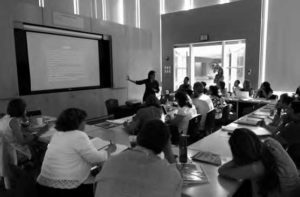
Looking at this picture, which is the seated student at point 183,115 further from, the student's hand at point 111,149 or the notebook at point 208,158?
the student's hand at point 111,149

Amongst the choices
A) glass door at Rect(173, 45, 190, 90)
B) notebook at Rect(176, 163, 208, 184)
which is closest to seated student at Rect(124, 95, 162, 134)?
notebook at Rect(176, 163, 208, 184)

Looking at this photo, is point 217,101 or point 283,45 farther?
point 283,45

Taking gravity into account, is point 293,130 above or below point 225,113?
above

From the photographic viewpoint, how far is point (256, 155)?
4.81ft

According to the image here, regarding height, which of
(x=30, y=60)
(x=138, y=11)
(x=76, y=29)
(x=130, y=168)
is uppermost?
(x=138, y=11)

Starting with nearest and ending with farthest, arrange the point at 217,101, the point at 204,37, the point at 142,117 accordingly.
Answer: the point at 142,117 → the point at 217,101 → the point at 204,37

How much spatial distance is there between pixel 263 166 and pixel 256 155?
8 centimetres

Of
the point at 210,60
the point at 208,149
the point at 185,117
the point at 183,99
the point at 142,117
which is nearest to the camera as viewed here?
the point at 208,149

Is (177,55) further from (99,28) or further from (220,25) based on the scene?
(99,28)

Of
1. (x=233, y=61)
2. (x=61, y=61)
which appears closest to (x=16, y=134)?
(x=61, y=61)

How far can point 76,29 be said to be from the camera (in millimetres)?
5867

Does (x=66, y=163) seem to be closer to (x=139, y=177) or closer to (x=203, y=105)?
(x=139, y=177)

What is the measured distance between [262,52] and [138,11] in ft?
17.0

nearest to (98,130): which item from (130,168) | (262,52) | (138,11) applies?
(130,168)
